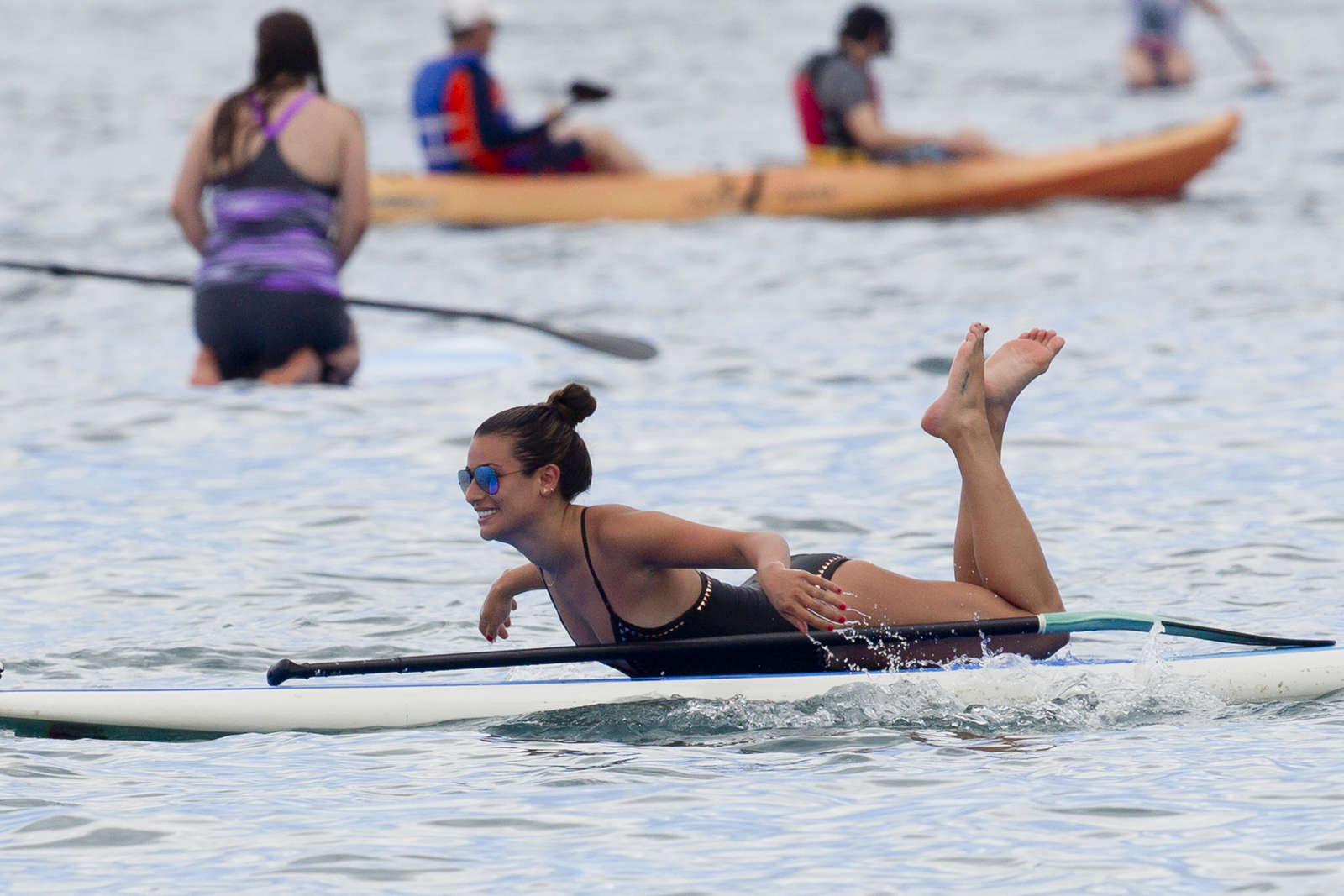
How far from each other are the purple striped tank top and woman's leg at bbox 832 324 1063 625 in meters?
3.23

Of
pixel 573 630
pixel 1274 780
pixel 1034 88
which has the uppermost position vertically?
pixel 1034 88

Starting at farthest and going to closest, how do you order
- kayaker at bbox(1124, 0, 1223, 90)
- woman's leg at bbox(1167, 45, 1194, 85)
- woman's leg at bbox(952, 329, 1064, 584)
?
woman's leg at bbox(1167, 45, 1194, 85) → kayaker at bbox(1124, 0, 1223, 90) → woman's leg at bbox(952, 329, 1064, 584)

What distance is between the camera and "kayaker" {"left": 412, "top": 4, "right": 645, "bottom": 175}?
42.4ft

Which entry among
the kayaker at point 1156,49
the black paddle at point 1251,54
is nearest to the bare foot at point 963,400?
the black paddle at point 1251,54

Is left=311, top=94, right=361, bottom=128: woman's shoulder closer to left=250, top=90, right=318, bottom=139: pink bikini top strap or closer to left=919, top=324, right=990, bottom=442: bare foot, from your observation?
left=250, top=90, right=318, bottom=139: pink bikini top strap

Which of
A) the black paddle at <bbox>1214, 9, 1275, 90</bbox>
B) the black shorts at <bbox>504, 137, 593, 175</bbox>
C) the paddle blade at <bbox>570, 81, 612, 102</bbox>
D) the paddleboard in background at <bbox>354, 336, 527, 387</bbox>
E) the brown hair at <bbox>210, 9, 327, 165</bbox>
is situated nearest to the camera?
the brown hair at <bbox>210, 9, 327, 165</bbox>

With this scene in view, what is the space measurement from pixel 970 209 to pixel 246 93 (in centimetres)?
810

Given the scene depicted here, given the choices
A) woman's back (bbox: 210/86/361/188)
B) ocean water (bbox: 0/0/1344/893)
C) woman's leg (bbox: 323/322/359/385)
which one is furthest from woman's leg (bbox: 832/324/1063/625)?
woman's leg (bbox: 323/322/359/385)

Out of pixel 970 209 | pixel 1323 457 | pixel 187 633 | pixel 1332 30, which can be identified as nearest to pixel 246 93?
pixel 187 633

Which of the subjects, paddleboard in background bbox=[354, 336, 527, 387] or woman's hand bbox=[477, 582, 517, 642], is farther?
paddleboard in background bbox=[354, 336, 527, 387]

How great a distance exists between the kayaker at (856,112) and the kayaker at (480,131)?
4.17ft

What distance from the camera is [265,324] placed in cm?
760

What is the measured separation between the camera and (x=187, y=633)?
5.87m

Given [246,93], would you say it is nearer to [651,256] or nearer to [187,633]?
[187,633]
